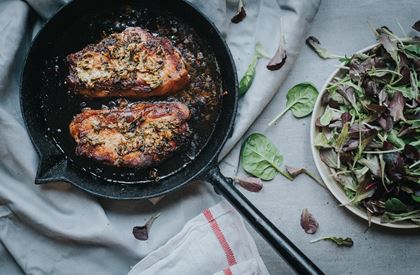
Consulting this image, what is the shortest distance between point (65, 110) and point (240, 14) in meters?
1.00

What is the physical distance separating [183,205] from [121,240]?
348mm

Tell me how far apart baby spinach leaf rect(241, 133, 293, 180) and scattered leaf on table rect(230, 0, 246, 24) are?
59cm

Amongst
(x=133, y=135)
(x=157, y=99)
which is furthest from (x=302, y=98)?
(x=133, y=135)

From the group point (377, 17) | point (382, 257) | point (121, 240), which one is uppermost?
point (377, 17)

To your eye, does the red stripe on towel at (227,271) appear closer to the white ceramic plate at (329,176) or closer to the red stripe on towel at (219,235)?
the red stripe on towel at (219,235)

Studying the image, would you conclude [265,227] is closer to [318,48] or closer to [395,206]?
[395,206]

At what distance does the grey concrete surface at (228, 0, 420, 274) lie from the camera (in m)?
2.80

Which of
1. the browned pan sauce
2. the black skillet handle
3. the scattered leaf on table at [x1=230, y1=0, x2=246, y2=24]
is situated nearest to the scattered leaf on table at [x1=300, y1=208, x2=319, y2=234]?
the black skillet handle

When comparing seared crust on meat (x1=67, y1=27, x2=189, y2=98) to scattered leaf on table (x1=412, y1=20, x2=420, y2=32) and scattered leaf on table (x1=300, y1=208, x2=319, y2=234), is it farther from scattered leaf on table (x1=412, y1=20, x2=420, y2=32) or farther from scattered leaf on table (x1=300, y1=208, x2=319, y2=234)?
scattered leaf on table (x1=412, y1=20, x2=420, y2=32)

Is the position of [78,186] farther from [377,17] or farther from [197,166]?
[377,17]

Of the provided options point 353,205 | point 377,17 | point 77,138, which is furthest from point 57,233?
point 377,17

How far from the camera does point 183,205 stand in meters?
2.79

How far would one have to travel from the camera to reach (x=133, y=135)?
2672 millimetres

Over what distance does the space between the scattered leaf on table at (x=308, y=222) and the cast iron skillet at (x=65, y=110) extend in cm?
55
